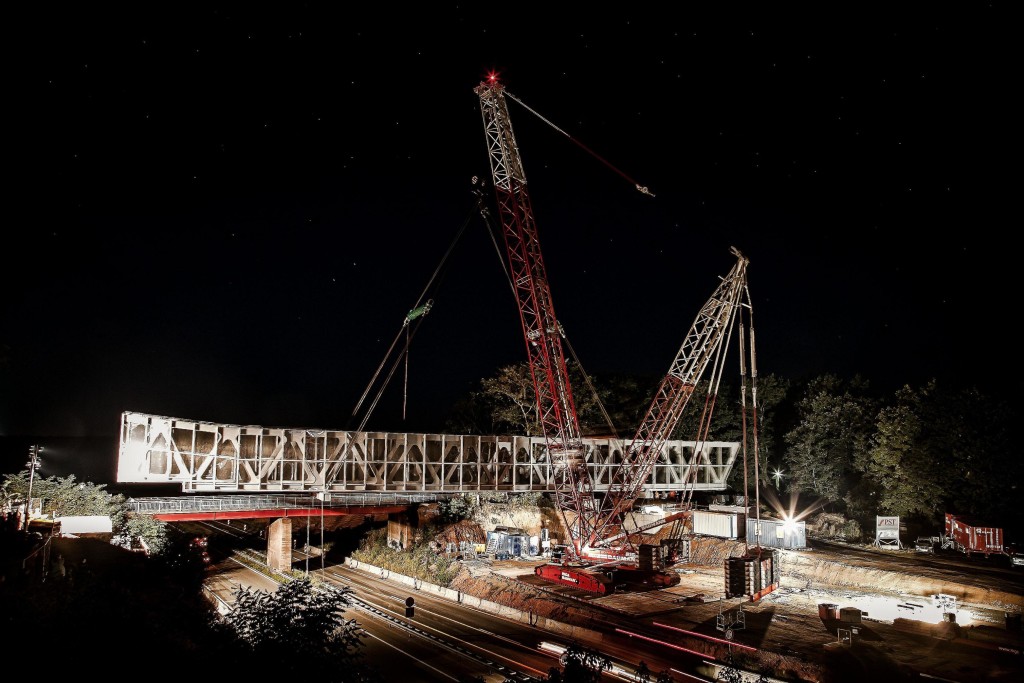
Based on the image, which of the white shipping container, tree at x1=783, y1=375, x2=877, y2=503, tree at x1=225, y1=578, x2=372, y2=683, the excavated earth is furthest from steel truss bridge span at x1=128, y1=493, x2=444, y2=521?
tree at x1=783, y1=375, x2=877, y2=503

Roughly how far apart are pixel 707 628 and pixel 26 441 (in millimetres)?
163006

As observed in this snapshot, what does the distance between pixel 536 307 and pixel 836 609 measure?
2107 cm

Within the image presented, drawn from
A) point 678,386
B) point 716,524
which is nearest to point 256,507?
point 678,386

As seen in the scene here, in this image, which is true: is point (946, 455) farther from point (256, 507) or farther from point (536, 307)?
point (256, 507)

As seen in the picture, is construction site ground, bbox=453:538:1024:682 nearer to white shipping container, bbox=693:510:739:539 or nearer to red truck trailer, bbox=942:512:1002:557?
white shipping container, bbox=693:510:739:539

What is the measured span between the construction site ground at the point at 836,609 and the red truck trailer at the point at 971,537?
138 cm

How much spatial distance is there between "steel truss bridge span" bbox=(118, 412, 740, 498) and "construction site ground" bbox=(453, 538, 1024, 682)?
321 inches

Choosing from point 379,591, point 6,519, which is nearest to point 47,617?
point 6,519

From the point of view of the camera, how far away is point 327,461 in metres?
39.3

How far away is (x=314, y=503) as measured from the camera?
4359 cm

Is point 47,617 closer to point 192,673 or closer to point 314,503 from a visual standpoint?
point 192,673

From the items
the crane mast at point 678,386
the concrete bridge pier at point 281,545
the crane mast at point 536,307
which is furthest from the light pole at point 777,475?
the concrete bridge pier at point 281,545

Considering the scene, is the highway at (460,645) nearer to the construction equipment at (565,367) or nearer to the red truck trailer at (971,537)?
the construction equipment at (565,367)

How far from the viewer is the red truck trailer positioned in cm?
3672
